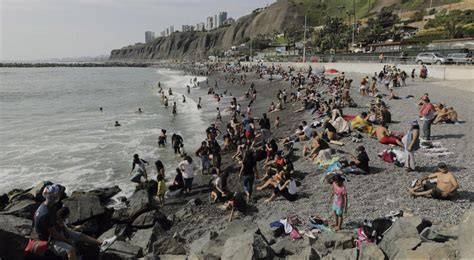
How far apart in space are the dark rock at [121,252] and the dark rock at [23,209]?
4.01 meters

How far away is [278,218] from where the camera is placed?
914cm

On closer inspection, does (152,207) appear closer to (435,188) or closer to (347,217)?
(347,217)

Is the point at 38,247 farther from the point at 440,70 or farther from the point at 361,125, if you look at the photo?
the point at 440,70

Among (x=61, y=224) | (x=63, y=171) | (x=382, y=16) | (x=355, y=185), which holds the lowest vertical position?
(x=63, y=171)

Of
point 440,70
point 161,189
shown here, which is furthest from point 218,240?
point 440,70

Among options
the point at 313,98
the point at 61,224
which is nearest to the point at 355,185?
the point at 61,224

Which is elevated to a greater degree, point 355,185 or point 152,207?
point 355,185

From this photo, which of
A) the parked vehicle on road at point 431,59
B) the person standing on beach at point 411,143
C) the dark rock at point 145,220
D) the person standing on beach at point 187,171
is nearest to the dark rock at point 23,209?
the dark rock at point 145,220

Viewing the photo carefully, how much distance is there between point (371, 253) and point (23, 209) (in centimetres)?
964

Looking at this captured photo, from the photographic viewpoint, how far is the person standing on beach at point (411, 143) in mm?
10547

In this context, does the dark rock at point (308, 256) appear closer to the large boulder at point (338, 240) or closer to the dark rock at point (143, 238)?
the large boulder at point (338, 240)

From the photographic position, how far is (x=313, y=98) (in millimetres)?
25438

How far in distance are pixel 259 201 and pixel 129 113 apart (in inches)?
1007

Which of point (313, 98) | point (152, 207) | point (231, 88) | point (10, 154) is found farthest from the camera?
point (231, 88)
